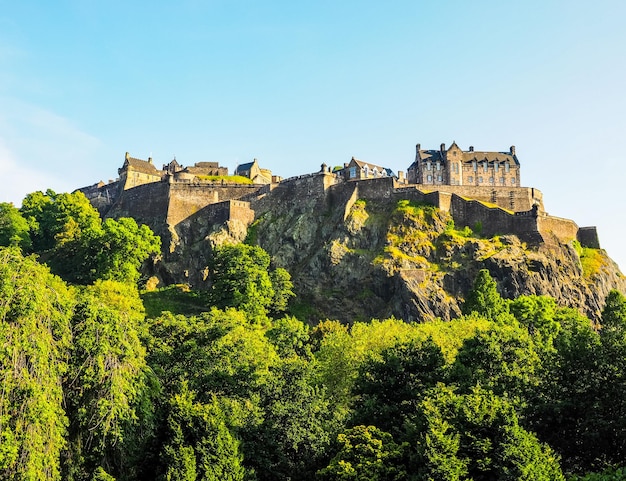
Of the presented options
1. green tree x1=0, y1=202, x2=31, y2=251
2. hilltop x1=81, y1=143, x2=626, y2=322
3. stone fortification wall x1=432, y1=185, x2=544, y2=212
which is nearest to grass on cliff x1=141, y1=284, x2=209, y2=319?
hilltop x1=81, y1=143, x2=626, y2=322

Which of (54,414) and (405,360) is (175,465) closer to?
(54,414)

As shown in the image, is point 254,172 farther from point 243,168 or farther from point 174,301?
point 174,301

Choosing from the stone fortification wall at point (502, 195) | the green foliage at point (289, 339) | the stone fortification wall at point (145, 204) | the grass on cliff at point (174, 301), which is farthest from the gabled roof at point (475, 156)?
the green foliage at point (289, 339)

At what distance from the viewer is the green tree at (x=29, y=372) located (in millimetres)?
25953

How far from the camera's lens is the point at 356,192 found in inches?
3196

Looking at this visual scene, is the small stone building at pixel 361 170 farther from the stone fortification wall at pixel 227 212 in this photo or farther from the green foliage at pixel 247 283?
the green foliage at pixel 247 283

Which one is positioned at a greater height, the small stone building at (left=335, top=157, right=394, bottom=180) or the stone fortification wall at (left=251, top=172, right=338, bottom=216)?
the small stone building at (left=335, top=157, right=394, bottom=180)

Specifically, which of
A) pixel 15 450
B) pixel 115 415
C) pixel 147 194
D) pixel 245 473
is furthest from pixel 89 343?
pixel 147 194

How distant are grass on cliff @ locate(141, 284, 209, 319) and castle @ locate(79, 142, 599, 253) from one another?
39.1 ft

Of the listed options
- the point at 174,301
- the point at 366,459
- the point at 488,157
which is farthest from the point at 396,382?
the point at 488,157

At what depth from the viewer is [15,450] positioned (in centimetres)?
2542

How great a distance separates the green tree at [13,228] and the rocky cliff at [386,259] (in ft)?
56.7

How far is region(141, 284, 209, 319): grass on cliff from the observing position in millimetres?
68625

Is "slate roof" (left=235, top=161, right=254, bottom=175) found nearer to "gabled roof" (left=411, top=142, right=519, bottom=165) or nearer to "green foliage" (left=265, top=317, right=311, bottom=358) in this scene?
"gabled roof" (left=411, top=142, right=519, bottom=165)
